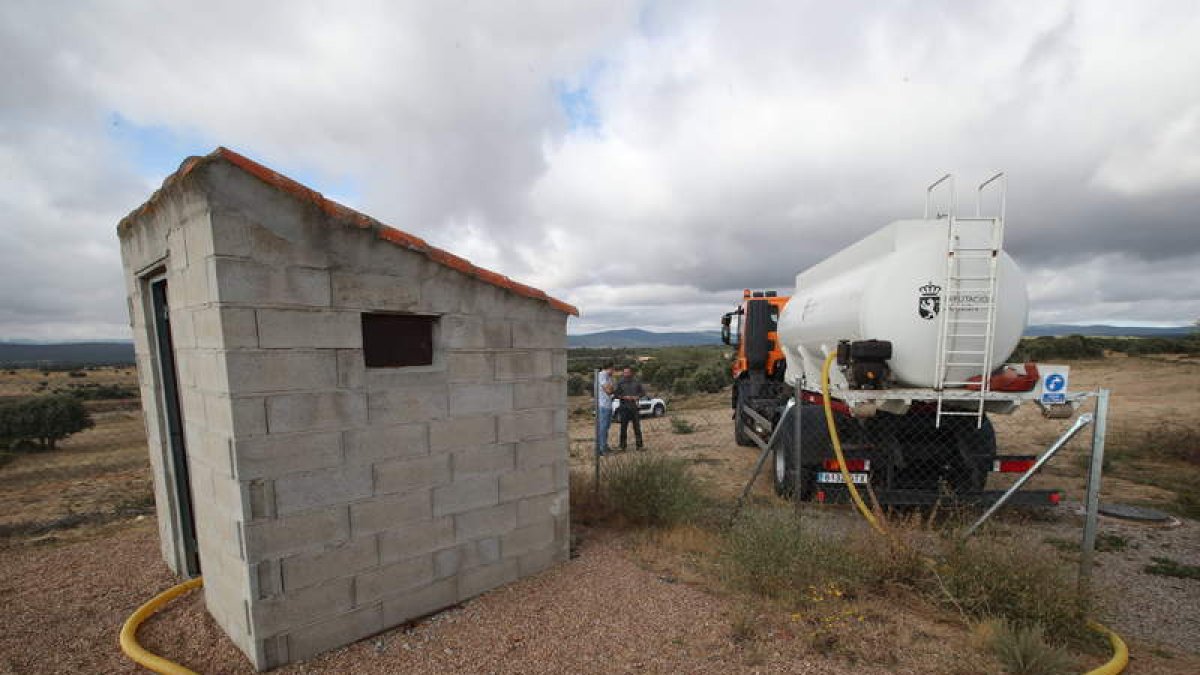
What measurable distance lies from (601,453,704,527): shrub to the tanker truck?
44.7 inches

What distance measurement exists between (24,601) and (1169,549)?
11.3 m

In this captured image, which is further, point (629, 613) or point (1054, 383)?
point (1054, 383)

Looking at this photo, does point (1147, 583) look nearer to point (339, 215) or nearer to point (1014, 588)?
point (1014, 588)

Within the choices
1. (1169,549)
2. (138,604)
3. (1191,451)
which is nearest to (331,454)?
(138,604)

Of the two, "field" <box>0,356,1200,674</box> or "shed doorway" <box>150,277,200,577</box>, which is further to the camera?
"shed doorway" <box>150,277,200,577</box>

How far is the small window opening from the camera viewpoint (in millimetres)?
3688

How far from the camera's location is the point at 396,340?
3807 mm

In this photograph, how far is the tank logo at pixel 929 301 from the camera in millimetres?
4930

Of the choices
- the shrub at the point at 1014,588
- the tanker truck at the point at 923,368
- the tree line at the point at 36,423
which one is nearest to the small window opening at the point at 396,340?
the tanker truck at the point at 923,368

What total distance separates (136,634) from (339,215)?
3559 mm

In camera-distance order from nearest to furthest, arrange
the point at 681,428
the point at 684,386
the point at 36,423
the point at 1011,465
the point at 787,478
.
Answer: the point at 1011,465 → the point at 787,478 → the point at 681,428 → the point at 36,423 → the point at 684,386

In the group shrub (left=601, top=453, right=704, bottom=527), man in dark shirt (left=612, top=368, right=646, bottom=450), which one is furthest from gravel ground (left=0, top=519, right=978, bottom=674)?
man in dark shirt (left=612, top=368, right=646, bottom=450)

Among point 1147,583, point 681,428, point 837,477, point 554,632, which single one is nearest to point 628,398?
point 681,428

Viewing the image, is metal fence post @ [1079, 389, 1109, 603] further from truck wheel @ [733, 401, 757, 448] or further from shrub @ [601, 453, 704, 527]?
truck wheel @ [733, 401, 757, 448]
